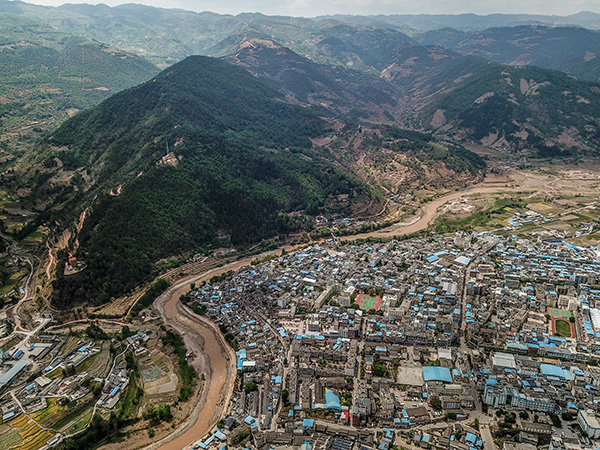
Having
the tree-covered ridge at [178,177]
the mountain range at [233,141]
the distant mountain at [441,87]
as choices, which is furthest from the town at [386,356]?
the distant mountain at [441,87]

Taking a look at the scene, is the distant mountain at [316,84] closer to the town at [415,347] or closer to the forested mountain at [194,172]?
the forested mountain at [194,172]

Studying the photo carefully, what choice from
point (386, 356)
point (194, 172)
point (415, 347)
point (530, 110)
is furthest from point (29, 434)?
point (530, 110)

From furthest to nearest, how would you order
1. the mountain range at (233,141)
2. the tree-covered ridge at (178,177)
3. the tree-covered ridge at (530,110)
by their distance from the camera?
1. the tree-covered ridge at (530,110)
2. the mountain range at (233,141)
3. the tree-covered ridge at (178,177)

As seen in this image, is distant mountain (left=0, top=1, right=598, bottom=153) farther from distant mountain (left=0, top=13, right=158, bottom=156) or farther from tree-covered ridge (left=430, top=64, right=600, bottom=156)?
distant mountain (left=0, top=13, right=158, bottom=156)

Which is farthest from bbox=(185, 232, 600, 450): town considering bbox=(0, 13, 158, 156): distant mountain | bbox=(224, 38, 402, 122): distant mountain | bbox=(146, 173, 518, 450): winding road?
bbox=(224, 38, 402, 122): distant mountain

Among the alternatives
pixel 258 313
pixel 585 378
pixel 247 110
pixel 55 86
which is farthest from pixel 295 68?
pixel 585 378

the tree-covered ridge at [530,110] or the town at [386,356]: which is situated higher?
the tree-covered ridge at [530,110]
